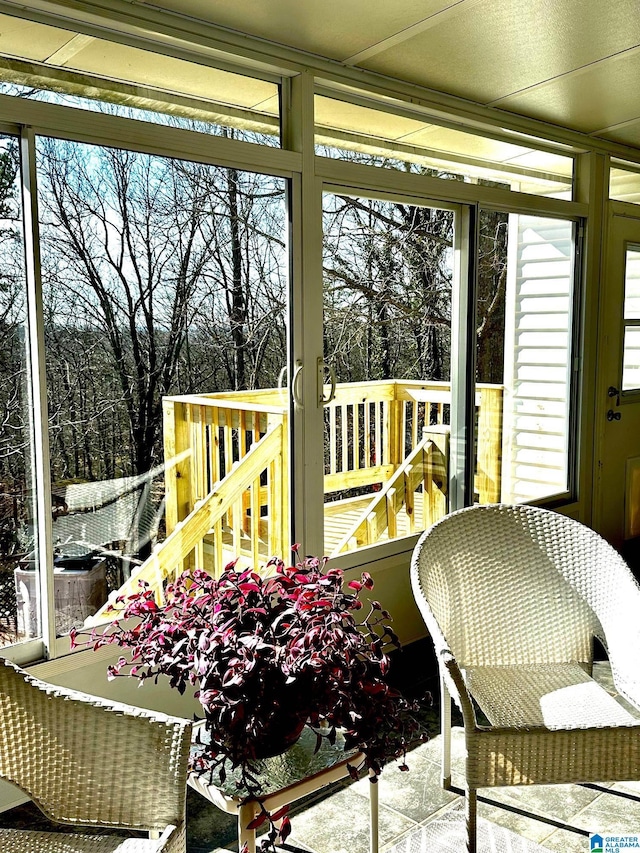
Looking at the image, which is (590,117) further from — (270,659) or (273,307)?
(270,659)

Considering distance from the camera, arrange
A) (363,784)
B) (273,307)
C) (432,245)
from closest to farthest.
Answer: (363,784) → (273,307) → (432,245)

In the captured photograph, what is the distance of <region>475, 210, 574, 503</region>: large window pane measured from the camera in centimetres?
371

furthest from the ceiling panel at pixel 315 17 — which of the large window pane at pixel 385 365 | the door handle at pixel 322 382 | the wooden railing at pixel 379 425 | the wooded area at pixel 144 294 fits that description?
the wooden railing at pixel 379 425

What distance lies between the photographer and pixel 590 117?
3.65 m

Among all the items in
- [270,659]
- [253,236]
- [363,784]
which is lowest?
[363,784]

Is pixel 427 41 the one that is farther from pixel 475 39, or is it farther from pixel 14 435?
pixel 14 435

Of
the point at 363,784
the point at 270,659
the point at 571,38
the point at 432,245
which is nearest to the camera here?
the point at 270,659

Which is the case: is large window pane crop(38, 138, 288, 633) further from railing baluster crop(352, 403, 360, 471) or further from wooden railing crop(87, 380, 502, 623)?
railing baluster crop(352, 403, 360, 471)

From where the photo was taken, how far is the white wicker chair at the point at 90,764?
4.91 feet

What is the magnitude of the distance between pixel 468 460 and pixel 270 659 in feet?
7.64

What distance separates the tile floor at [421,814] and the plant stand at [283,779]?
0.57 metres

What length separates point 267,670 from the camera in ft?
4.79

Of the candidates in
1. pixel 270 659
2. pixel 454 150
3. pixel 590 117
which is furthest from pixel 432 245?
pixel 270 659

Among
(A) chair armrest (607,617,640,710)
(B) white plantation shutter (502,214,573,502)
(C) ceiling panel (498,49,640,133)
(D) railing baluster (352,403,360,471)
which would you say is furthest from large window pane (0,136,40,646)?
(B) white plantation shutter (502,214,573,502)
